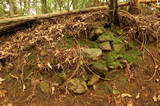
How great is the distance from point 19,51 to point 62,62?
1.08 metres

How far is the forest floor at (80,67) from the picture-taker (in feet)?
9.00

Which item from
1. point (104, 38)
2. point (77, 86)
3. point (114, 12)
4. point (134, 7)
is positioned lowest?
point (77, 86)

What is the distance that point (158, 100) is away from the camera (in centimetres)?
267

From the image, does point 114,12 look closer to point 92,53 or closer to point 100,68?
point 92,53

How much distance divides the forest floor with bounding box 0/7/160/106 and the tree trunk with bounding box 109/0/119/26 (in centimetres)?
15

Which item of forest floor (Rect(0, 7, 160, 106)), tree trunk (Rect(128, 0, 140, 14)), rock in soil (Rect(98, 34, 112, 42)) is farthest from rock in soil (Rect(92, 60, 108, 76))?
tree trunk (Rect(128, 0, 140, 14))

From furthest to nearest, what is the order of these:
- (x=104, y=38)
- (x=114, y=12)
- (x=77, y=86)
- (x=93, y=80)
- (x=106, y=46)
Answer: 1. (x=114, y=12)
2. (x=104, y=38)
3. (x=106, y=46)
4. (x=93, y=80)
5. (x=77, y=86)

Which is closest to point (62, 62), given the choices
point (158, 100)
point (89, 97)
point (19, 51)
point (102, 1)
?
point (89, 97)

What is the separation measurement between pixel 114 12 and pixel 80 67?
1523mm

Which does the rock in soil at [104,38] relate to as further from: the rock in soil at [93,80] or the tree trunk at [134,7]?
the tree trunk at [134,7]

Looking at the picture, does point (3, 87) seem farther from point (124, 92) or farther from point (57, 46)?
point (124, 92)

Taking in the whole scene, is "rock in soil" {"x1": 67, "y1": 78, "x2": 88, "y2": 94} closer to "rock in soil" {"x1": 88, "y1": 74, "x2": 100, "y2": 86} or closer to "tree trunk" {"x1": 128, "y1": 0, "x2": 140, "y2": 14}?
"rock in soil" {"x1": 88, "y1": 74, "x2": 100, "y2": 86}

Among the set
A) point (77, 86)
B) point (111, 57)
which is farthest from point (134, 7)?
point (77, 86)

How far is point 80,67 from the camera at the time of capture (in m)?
3.01
